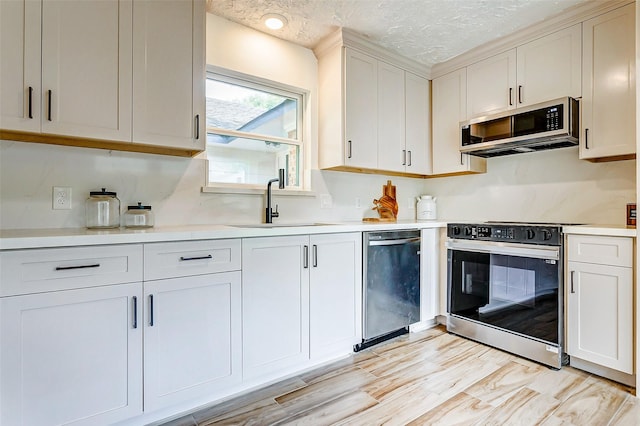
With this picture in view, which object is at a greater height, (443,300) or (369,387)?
(443,300)

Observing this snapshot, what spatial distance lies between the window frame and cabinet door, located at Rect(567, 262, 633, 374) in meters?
2.07

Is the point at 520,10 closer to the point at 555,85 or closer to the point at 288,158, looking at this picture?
the point at 555,85

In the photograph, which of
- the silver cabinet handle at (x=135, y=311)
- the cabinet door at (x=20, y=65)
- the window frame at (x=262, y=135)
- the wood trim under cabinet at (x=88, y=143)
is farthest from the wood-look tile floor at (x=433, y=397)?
the cabinet door at (x=20, y=65)

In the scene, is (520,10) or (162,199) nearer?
(162,199)

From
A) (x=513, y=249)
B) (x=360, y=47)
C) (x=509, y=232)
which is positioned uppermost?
(x=360, y=47)

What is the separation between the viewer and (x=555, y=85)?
2463 millimetres

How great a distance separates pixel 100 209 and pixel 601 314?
3.07 metres

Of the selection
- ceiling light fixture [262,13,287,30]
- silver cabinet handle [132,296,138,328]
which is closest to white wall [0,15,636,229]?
ceiling light fixture [262,13,287,30]

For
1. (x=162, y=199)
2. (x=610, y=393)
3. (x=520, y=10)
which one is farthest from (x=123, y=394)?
(x=520, y=10)

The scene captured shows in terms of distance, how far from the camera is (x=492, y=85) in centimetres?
283

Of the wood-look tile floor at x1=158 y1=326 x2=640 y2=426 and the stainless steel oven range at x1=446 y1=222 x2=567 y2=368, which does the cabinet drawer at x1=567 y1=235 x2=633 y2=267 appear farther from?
the wood-look tile floor at x1=158 y1=326 x2=640 y2=426

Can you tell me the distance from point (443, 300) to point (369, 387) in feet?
4.15

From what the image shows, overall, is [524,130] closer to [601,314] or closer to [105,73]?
[601,314]

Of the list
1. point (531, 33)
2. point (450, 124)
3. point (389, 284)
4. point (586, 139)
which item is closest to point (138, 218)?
point (389, 284)
